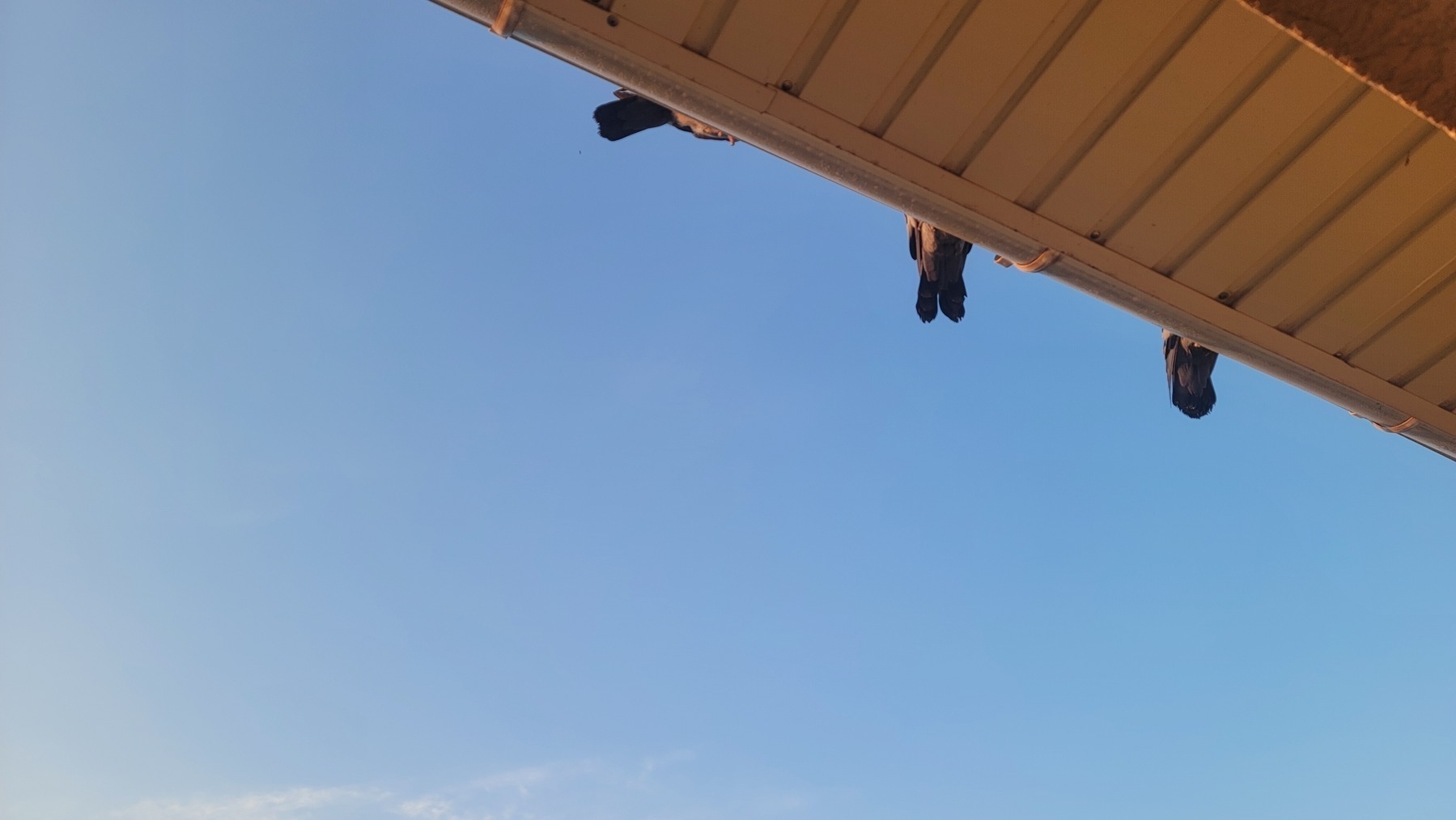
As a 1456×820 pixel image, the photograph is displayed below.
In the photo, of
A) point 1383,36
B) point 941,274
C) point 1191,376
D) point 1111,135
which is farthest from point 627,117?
point 1191,376

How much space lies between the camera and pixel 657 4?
340cm

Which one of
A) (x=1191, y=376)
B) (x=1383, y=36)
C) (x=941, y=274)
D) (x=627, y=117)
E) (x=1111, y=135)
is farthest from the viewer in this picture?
(x=1191, y=376)

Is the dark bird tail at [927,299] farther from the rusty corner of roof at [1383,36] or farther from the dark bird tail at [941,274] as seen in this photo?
the rusty corner of roof at [1383,36]

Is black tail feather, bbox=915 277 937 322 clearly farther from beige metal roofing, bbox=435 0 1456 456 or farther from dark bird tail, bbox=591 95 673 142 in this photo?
dark bird tail, bbox=591 95 673 142

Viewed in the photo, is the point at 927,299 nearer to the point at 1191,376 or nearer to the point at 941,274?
the point at 941,274

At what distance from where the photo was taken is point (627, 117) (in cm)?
436

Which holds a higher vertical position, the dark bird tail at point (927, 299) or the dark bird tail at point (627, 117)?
the dark bird tail at point (627, 117)

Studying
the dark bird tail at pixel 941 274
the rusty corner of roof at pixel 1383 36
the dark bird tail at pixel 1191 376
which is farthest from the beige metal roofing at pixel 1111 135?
the rusty corner of roof at pixel 1383 36

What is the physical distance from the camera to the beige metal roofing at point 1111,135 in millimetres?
3508

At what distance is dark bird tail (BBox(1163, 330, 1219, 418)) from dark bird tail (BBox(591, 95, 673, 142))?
3.28 metres

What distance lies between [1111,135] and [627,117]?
217 centimetres

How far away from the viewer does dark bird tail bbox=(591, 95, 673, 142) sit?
14.3 feet

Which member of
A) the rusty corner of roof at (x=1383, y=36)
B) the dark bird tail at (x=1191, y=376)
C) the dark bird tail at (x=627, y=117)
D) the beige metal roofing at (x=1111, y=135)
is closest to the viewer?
the rusty corner of roof at (x=1383, y=36)

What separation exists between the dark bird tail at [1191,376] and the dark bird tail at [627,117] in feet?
10.7
